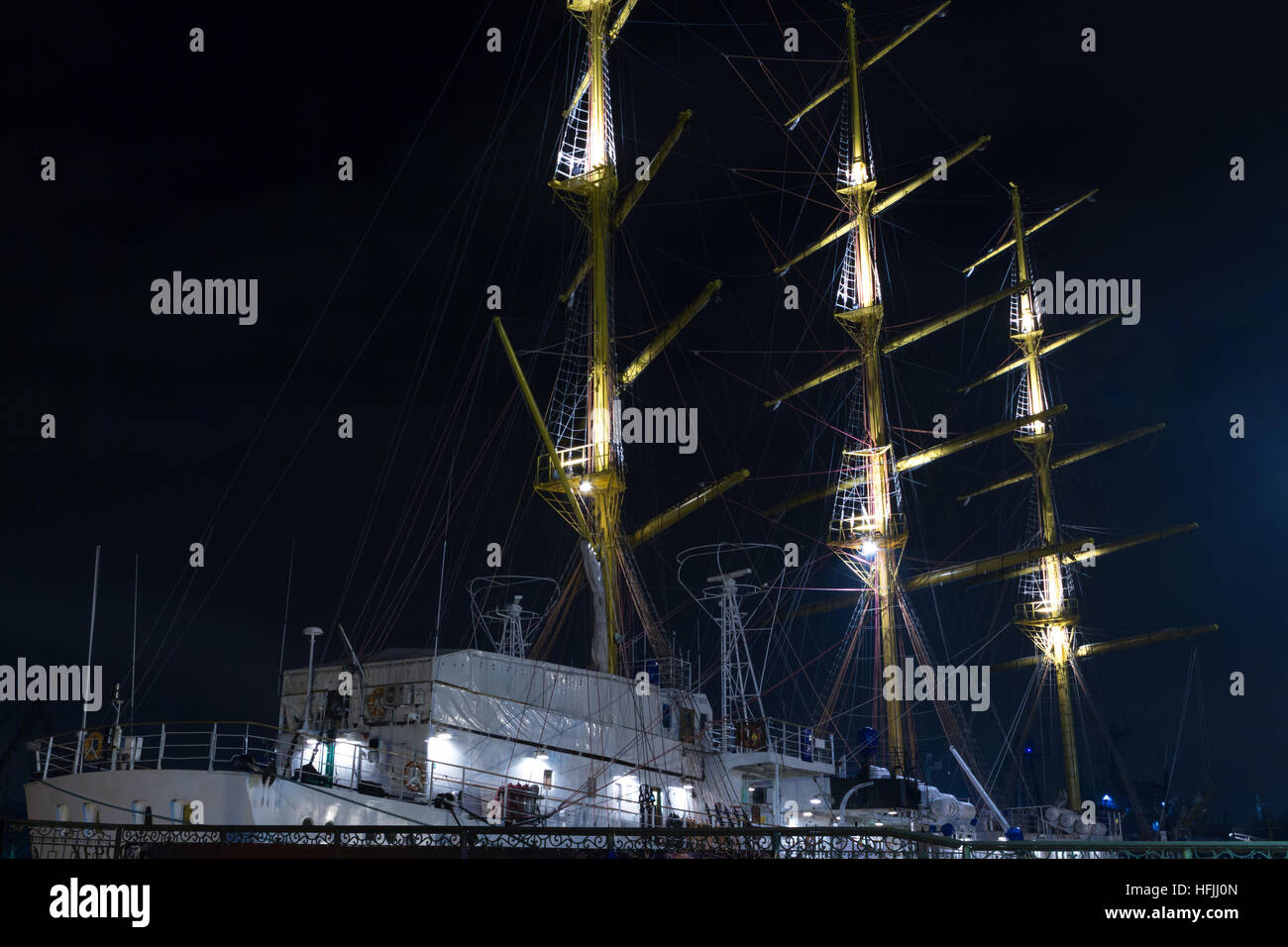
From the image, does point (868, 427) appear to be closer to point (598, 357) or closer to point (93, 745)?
point (598, 357)

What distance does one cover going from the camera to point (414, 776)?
22797 mm

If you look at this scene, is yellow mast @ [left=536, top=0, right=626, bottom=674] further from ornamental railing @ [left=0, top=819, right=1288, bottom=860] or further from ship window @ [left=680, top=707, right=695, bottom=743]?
ornamental railing @ [left=0, top=819, right=1288, bottom=860]

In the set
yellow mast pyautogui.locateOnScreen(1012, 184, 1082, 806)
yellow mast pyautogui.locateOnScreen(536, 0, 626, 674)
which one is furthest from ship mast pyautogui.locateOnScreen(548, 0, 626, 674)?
yellow mast pyautogui.locateOnScreen(1012, 184, 1082, 806)

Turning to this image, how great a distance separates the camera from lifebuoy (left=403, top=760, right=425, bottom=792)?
74.3ft

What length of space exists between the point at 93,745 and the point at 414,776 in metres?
6.01

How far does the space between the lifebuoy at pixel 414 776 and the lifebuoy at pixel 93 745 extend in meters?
5.67

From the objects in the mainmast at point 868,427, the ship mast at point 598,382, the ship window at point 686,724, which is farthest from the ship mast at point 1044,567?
the ship window at point 686,724

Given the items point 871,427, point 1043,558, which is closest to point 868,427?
point 871,427

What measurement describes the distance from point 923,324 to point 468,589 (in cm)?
2542

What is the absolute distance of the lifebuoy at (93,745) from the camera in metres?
21.9

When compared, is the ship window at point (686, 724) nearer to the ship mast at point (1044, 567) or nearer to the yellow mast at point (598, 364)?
the yellow mast at point (598, 364)
